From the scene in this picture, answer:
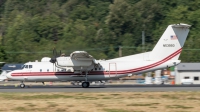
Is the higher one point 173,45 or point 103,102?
point 173,45

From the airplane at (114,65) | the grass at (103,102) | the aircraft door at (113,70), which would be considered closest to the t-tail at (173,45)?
the airplane at (114,65)

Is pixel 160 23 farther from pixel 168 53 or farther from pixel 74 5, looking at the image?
pixel 168 53

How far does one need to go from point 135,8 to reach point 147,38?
874cm

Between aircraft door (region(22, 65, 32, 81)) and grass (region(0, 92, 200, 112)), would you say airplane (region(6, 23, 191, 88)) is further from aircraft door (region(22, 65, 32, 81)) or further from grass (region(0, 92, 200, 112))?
grass (region(0, 92, 200, 112))

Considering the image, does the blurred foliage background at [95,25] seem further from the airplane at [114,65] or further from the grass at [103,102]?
the grass at [103,102]

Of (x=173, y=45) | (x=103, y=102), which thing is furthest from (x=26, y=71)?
(x=103, y=102)

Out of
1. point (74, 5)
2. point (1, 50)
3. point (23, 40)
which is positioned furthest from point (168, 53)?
point (74, 5)

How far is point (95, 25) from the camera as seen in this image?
90812 millimetres

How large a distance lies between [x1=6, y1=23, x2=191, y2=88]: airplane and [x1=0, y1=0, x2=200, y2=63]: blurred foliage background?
100.0 ft

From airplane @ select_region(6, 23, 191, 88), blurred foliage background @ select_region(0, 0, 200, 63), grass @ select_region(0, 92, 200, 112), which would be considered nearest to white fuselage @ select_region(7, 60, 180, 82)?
airplane @ select_region(6, 23, 191, 88)

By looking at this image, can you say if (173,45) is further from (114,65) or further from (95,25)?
(95,25)

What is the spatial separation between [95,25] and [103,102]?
226 ft

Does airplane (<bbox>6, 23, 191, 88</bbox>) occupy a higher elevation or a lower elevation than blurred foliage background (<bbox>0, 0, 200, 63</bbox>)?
lower

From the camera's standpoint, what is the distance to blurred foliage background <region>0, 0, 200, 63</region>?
7256 centimetres
